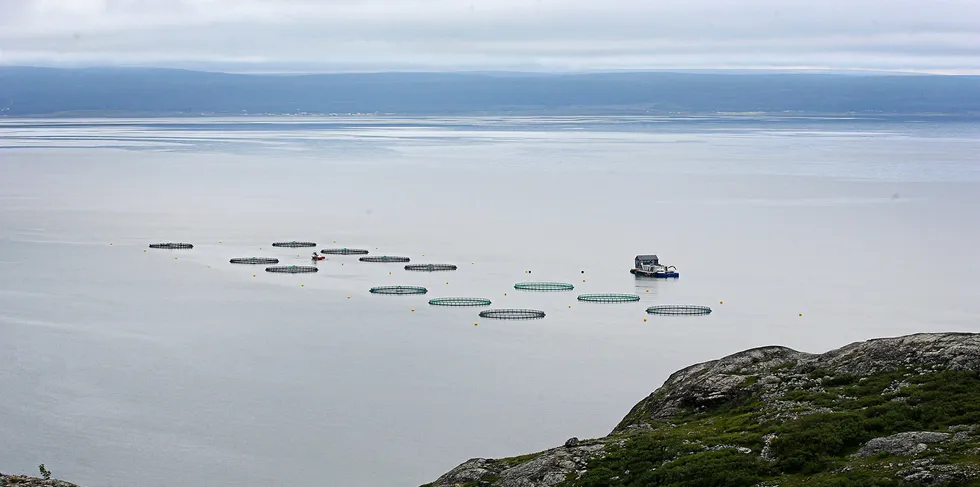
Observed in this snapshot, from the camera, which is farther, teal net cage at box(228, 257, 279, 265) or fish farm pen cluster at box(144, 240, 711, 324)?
teal net cage at box(228, 257, 279, 265)

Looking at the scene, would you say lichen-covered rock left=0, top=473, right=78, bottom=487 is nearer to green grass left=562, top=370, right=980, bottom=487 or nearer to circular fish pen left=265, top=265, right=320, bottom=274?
green grass left=562, top=370, right=980, bottom=487

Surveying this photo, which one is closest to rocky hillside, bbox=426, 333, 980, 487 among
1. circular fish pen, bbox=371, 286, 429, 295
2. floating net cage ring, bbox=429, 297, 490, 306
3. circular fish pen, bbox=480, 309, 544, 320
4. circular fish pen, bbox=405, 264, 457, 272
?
circular fish pen, bbox=480, 309, 544, 320

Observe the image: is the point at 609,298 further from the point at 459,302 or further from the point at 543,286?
the point at 459,302

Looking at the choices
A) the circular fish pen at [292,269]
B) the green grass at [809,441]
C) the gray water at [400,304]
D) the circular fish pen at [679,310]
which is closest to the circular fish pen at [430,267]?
→ the gray water at [400,304]

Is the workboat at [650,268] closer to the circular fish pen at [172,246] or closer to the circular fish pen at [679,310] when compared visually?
the circular fish pen at [679,310]

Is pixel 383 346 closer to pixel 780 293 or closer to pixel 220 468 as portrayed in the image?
pixel 220 468

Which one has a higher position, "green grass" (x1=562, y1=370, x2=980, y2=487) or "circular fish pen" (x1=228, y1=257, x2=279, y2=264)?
"circular fish pen" (x1=228, y1=257, x2=279, y2=264)
